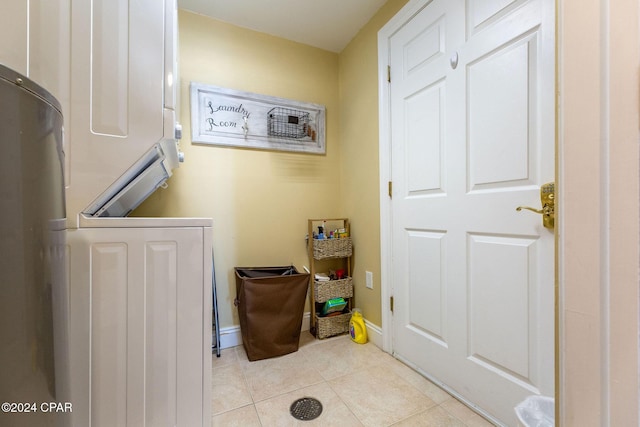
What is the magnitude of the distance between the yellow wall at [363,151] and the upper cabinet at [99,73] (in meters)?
1.36

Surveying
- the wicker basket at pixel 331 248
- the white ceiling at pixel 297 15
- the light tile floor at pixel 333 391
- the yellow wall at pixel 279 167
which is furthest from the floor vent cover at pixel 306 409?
the white ceiling at pixel 297 15

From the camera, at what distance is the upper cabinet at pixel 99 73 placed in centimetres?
78

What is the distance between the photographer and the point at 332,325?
197 cm

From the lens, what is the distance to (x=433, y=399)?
4.21 feet

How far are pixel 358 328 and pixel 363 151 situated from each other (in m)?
1.35

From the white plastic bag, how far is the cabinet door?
4.90 ft

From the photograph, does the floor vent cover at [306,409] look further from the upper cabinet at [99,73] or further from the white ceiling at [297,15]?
the white ceiling at [297,15]

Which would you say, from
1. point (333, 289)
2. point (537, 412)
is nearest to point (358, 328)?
point (333, 289)

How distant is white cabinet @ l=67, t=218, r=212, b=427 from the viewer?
0.80m

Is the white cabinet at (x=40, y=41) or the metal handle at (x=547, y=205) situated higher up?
the white cabinet at (x=40, y=41)

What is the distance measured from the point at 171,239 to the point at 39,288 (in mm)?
465

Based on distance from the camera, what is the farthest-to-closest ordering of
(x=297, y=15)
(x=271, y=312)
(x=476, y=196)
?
(x=297, y=15)
(x=271, y=312)
(x=476, y=196)

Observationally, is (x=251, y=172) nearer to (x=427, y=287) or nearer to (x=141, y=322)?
(x=141, y=322)

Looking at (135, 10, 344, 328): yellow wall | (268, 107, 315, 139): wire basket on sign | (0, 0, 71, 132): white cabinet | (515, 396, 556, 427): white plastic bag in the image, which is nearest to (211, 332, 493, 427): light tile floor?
(515, 396, 556, 427): white plastic bag
